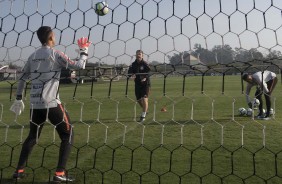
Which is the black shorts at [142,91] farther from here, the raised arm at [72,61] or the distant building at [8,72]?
the raised arm at [72,61]

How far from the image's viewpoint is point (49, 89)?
4.31 m

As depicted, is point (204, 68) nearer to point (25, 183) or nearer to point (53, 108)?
point (53, 108)

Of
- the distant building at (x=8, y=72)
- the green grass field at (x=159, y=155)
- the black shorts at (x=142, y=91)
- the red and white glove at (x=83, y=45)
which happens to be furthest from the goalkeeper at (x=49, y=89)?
the black shorts at (x=142, y=91)

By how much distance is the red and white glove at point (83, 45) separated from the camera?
14.2 ft

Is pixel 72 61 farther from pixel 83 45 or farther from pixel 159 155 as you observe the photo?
pixel 159 155

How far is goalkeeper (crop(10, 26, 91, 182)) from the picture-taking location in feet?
14.0

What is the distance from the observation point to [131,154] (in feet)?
17.7

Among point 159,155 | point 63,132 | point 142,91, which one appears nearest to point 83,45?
point 63,132

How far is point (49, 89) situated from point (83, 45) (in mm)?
690

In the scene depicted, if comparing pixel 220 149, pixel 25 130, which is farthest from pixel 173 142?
pixel 25 130

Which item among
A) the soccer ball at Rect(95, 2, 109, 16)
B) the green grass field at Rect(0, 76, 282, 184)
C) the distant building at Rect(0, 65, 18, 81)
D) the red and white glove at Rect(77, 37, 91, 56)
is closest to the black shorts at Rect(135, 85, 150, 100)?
the green grass field at Rect(0, 76, 282, 184)

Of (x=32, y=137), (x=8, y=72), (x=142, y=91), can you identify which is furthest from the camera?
(x=142, y=91)

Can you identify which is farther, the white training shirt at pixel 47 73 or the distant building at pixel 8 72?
the distant building at pixel 8 72

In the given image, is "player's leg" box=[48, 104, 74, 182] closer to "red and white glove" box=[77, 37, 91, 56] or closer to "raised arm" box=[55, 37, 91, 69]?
"raised arm" box=[55, 37, 91, 69]
